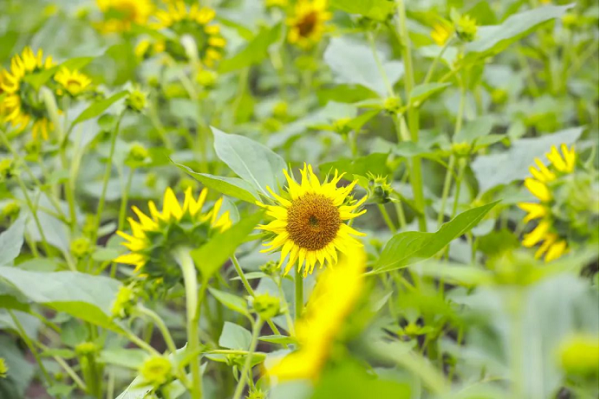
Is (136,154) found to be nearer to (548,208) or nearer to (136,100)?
(136,100)

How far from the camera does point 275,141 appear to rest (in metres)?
1.04

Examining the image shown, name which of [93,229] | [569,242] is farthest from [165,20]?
[569,242]

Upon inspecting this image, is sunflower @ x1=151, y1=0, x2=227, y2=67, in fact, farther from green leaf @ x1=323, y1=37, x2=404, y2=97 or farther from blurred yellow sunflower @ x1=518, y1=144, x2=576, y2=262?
blurred yellow sunflower @ x1=518, y1=144, x2=576, y2=262

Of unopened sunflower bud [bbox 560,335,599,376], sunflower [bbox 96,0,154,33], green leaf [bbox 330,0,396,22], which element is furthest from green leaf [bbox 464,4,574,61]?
sunflower [bbox 96,0,154,33]

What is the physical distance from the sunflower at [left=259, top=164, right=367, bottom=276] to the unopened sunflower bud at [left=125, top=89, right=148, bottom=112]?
29cm

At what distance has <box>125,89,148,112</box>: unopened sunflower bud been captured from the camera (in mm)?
796

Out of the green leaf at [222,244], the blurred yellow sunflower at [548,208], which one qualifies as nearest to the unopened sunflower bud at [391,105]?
the blurred yellow sunflower at [548,208]

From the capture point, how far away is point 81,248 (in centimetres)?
82

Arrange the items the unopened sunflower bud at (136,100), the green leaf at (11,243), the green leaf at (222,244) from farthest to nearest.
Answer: the unopened sunflower bud at (136,100) → the green leaf at (11,243) → the green leaf at (222,244)

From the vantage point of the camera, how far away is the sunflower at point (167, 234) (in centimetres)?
48

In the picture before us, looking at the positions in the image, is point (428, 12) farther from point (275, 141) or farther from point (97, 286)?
point (97, 286)

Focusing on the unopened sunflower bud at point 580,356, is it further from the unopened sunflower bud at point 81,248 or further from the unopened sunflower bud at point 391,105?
the unopened sunflower bud at point 81,248

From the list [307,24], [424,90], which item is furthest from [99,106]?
[307,24]

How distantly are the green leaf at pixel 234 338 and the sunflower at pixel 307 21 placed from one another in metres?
0.80
